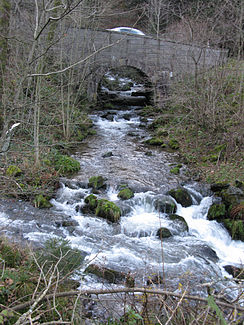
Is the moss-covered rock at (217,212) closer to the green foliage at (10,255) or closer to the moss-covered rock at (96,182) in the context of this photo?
the moss-covered rock at (96,182)

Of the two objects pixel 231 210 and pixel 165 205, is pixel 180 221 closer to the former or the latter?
pixel 165 205

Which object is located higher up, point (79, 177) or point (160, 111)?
point (160, 111)

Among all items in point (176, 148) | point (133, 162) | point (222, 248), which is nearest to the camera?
point (222, 248)

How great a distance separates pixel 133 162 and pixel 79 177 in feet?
8.35

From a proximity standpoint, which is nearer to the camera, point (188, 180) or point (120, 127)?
point (188, 180)

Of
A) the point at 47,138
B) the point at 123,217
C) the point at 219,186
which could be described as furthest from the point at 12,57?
the point at 219,186

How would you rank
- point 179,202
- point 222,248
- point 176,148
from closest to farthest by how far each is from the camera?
point 222,248, point 179,202, point 176,148

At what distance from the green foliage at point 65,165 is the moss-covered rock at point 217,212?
4626mm

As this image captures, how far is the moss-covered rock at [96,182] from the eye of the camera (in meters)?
9.32

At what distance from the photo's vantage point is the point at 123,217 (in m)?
8.16

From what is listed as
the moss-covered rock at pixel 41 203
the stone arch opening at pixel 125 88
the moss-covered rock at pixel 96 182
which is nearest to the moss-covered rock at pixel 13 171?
the moss-covered rock at pixel 41 203

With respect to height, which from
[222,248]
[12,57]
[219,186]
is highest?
[12,57]

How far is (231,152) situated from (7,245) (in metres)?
8.49

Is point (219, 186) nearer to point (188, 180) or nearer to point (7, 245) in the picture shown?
point (188, 180)
